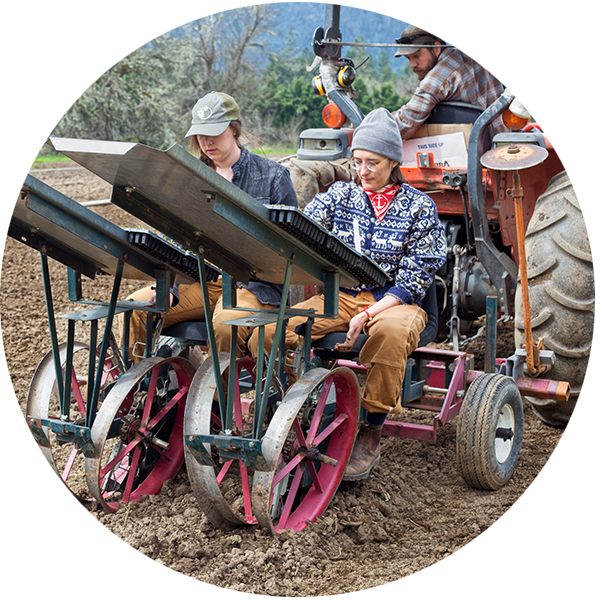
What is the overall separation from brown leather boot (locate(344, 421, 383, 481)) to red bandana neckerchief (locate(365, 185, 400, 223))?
0.88 m

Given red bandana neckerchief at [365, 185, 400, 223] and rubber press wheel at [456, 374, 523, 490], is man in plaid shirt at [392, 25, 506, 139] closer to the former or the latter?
red bandana neckerchief at [365, 185, 400, 223]

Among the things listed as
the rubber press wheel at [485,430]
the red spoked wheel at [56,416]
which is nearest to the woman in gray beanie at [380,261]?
the rubber press wheel at [485,430]

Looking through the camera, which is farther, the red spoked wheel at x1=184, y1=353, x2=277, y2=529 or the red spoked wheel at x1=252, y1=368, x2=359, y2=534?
the red spoked wheel at x1=184, y1=353, x2=277, y2=529

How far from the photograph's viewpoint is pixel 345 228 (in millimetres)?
3023

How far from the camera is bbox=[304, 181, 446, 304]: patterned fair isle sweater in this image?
2.90 m

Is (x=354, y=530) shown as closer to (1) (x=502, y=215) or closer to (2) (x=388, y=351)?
(2) (x=388, y=351)

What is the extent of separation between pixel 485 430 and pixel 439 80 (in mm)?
1924

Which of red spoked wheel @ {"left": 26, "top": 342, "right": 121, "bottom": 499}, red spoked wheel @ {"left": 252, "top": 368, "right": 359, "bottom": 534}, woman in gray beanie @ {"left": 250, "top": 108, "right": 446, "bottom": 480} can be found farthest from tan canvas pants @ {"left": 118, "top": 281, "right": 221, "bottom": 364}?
red spoked wheel @ {"left": 252, "top": 368, "right": 359, "bottom": 534}

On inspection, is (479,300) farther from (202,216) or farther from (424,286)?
(202,216)

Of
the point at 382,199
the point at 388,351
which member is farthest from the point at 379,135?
the point at 388,351

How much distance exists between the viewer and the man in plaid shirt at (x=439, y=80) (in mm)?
3758

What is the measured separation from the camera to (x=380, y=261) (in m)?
2.98

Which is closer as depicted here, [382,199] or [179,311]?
[382,199]

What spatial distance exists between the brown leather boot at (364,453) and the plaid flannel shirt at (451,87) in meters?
1.75
